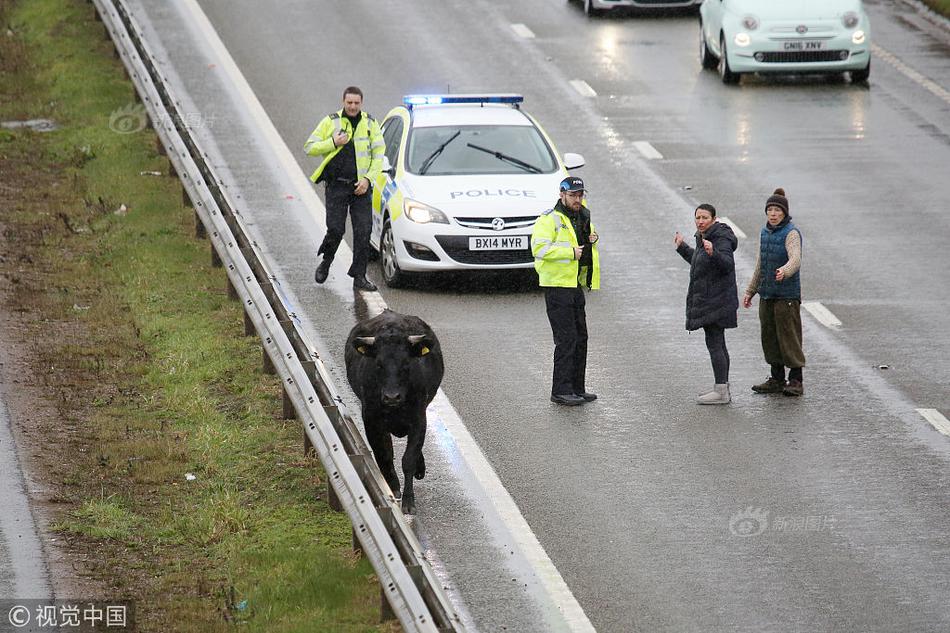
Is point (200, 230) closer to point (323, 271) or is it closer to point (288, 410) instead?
point (323, 271)

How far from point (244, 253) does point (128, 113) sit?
9.57 metres

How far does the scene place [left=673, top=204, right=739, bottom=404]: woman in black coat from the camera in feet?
49.0

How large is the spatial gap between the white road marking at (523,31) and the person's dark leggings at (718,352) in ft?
56.2

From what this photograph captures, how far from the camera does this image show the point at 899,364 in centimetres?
1584

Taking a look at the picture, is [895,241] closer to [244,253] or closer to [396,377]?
[244,253]

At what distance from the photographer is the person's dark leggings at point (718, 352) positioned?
1488cm

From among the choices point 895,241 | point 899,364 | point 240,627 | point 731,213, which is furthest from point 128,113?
point 240,627

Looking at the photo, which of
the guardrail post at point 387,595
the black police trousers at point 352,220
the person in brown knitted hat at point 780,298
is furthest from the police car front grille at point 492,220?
the guardrail post at point 387,595

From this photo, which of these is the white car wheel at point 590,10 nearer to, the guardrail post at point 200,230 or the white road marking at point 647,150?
the white road marking at point 647,150

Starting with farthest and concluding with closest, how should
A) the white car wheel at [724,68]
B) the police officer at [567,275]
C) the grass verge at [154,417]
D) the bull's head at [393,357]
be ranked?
the white car wheel at [724,68] → the police officer at [567,275] → the bull's head at [393,357] → the grass verge at [154,417]

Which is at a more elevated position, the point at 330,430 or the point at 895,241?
the point at 330,430

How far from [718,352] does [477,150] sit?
5.57 m

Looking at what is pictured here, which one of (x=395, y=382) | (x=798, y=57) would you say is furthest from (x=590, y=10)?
(x=395, y=382)

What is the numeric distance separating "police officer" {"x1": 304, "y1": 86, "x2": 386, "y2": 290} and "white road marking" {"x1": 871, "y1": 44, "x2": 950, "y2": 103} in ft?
40.2
